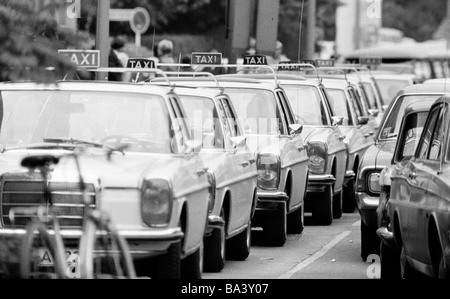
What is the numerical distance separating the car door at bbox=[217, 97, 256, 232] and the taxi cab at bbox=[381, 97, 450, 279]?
→ 1.84 m

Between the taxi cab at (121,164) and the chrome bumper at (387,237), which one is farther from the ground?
the taxi cab at (121,164)

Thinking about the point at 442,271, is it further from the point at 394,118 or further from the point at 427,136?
the point at 394,118

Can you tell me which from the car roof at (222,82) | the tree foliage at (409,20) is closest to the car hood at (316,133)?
the car roof at (222,82)

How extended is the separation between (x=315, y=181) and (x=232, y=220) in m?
5.00

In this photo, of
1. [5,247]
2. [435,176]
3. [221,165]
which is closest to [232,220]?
[221,165]

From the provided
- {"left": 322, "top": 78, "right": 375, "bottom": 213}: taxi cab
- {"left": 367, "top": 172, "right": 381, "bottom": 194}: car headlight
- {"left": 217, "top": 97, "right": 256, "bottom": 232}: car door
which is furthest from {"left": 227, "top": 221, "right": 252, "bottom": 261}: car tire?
{"left": 322, "top": 78, "right": 375, "bottom": 213}: taxi cab

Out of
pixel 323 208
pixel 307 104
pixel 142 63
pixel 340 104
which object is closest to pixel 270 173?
pixel 323 208

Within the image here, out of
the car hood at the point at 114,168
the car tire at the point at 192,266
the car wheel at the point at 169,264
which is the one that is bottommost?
the car tire at the point at 192,266

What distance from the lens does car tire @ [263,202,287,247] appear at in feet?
50.8

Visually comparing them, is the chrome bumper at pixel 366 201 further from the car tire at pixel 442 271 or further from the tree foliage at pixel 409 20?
the tree foliage at pixel 409 20

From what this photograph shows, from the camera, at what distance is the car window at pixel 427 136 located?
10969 millimetres

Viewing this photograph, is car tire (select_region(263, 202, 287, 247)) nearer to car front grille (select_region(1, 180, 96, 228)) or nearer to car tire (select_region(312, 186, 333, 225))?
car tire (select_region(312, 186, 333, 225))

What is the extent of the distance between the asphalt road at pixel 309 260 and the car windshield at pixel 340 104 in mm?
3685
